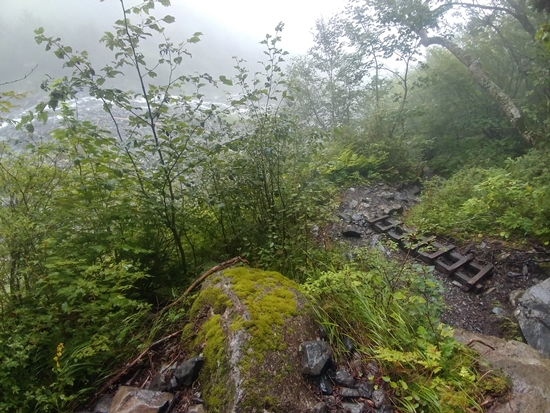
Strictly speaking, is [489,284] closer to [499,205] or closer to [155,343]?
[499,205]

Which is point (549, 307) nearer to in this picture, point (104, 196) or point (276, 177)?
point (276, 177)

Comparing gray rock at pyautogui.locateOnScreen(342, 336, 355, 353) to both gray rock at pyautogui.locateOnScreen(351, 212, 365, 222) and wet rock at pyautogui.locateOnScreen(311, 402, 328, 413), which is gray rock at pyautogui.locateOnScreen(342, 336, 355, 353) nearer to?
wet rock at pyautogui.locateOnScreen(311, 402, 328, 413)

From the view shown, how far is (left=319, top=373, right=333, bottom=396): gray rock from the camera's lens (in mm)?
1853

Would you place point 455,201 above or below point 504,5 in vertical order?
below

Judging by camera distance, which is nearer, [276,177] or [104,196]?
[104,196]

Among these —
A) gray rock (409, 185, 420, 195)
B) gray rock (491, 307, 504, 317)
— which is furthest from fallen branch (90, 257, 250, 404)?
gray rock (409, 185, 420, 195)

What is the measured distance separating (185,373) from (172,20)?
2.71m

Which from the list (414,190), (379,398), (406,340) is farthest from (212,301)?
(414,190)

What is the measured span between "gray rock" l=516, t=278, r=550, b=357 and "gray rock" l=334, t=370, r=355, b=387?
2.55m

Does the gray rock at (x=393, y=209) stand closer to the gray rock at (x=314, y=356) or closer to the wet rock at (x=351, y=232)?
the wet rock at (x=351, y=232)

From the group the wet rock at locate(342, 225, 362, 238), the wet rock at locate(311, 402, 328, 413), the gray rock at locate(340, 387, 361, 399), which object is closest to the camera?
the wet rock at locate(311, 402, 328, 413)

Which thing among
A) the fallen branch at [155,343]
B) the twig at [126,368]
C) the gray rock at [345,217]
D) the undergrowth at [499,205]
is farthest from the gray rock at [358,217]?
the twig at [126,368]

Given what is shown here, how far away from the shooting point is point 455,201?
5.86 m

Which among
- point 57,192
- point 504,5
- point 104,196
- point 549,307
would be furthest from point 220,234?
point 504,5
